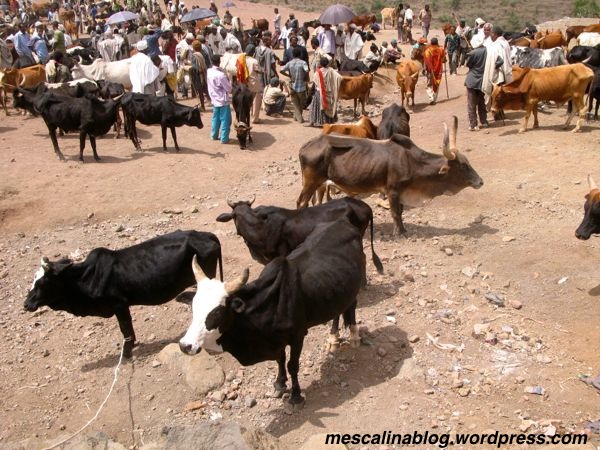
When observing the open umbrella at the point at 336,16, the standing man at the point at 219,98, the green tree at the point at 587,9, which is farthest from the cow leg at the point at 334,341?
the green tree at the point at 587,9

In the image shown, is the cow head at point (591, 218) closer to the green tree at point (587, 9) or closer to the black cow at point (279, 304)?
the black cow at point (279, 304)

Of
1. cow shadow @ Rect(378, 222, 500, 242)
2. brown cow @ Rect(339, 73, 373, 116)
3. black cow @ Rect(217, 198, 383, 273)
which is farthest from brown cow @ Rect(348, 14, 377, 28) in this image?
black cow @ Rect(217, 198, 383, 273)

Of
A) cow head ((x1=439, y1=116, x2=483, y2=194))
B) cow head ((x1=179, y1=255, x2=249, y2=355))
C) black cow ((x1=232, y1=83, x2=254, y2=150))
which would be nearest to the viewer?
cow head ((x1=179, y1=255, x2=249, y2=355))

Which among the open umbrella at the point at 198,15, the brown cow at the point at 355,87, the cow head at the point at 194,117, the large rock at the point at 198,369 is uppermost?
the open umbrella at the point at 198,15

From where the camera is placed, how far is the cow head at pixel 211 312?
4.71m

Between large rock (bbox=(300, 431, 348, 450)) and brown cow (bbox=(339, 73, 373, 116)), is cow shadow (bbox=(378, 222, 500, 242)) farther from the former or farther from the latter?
brown cow (bbox=(339, 73, 373, 116))

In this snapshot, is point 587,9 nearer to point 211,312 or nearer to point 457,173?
point 457,173

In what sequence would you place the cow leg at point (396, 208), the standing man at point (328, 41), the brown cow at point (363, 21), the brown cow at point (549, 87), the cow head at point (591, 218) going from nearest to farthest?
the cow head at point (591, 218) < the cow leg at point (396, 208) < the brown cow at point (549, 87) < the standing man at point (328, 41) < the brown cow at point (363, 21)

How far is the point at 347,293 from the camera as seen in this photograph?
564cm

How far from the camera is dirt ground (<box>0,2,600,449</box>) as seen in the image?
5445 mm

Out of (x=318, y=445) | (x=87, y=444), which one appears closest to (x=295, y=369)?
(x=318, y=445)

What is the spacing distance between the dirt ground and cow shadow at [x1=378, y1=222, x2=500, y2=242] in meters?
0.04

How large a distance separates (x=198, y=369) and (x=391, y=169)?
402 cm

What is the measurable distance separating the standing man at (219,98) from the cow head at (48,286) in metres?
7.65
